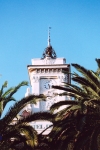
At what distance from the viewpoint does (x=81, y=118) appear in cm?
1783

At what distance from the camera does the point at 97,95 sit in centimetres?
1894

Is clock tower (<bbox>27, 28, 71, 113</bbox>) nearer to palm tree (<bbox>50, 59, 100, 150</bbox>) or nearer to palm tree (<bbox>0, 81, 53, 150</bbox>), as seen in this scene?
palm tree (<bbox>50, 59, 100, 150</bbox>)

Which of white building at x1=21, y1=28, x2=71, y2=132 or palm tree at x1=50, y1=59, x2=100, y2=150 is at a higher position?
white building at x1=21, y1=28, x2=71, y2=132

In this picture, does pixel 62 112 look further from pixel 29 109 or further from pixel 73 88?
pixel 29 109

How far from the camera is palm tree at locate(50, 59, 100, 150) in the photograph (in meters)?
17.8

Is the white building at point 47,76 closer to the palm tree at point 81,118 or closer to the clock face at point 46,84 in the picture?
the clock face at point 46,84

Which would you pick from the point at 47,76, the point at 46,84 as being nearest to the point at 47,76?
the point at 47,76

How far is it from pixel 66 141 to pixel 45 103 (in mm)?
27278

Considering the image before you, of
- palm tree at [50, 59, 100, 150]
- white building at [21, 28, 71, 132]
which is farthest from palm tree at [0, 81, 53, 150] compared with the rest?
white building at [21, 28, 71, 132]

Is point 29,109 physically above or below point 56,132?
above

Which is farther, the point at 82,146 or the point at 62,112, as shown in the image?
the point at 62,112

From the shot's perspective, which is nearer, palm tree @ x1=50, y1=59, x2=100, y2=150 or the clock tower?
palm tree @ x1=50, y1=59, x2=100, y2=150

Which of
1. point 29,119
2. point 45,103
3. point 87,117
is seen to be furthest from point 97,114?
point 45,103

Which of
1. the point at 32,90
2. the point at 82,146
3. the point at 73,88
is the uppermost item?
the point at 32,90
